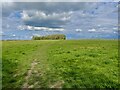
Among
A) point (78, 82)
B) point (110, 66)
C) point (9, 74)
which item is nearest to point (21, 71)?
point (9, 74)

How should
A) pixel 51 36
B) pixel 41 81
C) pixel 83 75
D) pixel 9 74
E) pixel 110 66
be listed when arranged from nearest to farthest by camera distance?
pixel 41 81 < pixel 83 75 < pixel 9 74 < pixel 110 66 < pixel 51 36

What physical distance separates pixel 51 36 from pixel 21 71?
120 metres

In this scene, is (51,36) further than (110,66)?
Yes

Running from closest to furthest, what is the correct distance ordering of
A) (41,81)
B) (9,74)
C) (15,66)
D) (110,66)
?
(41,81)
(9,74)
(110,66)
(15,66)

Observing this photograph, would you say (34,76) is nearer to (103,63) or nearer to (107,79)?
(107,79)

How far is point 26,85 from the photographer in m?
16.1

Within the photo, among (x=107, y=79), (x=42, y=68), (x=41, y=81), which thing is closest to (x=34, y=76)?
(x=41, y=81)

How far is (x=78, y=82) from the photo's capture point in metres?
16.4

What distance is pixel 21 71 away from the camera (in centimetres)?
2080

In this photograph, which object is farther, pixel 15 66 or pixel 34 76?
pixel 15 66

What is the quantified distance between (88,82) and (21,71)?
651 cm

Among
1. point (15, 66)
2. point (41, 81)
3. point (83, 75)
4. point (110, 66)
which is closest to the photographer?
point (41, 81)

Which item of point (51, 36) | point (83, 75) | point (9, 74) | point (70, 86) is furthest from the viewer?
point (51, 36)

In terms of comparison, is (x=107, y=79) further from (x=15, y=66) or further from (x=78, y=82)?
(x=15, y=66)
